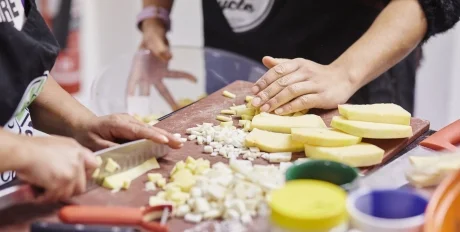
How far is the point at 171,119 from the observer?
115 cm

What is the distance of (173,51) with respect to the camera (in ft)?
5.29

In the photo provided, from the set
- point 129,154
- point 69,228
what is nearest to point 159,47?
point 129,154

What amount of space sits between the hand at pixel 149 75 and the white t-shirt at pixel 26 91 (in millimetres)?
490

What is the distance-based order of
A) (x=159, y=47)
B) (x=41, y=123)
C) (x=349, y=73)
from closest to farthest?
(x=41, y=123) < (x=349, y=73) < (x=159, y=47)

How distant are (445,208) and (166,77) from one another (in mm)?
948

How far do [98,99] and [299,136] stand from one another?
584 millimetres

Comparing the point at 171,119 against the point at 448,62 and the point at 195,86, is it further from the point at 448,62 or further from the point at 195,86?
the point at 448,62

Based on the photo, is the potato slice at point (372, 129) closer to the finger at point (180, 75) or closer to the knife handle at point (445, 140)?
the knife handle at point (445, 140)

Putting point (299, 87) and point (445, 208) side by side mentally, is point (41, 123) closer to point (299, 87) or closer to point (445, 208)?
point (299, 87)

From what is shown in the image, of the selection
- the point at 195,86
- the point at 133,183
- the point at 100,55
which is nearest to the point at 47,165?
the point at 133,183

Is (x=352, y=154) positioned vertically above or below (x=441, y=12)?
below

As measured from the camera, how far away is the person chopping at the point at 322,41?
1.17 metres

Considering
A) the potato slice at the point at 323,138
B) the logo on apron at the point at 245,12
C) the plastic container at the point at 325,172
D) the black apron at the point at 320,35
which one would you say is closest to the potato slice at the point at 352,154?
the potato slice at the point at 323,138

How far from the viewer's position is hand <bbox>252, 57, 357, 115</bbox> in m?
1.14
